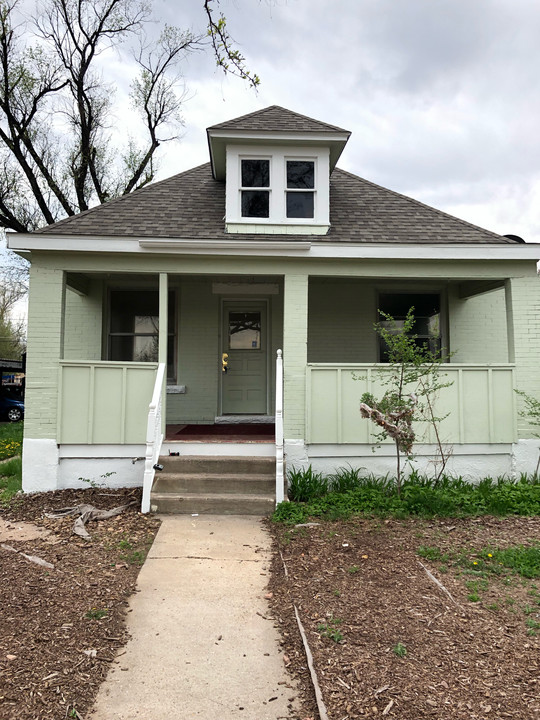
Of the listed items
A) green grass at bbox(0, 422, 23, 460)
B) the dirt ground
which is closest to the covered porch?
the dirt ground

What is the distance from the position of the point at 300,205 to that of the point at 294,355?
2500 millimetres

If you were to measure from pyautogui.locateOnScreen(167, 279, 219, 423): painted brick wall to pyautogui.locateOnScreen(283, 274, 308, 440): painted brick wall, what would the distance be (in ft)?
7.54

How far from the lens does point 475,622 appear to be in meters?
3.17

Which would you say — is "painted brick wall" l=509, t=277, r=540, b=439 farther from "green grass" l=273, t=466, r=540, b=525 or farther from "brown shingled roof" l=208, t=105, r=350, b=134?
"brown shingled roof" l=208, t=105, r=350, b=134

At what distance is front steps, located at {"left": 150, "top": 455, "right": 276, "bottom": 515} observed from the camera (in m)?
5.58

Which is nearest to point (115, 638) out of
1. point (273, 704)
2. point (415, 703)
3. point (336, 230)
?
point (273, 704)

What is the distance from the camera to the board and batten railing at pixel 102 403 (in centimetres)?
646

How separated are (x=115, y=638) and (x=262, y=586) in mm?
1220

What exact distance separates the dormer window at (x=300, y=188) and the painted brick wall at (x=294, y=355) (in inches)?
52.7

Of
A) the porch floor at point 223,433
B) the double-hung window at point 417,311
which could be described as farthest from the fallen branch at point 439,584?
the double-hung window at point 417,311

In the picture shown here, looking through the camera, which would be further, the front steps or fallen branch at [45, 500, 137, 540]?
the front steps

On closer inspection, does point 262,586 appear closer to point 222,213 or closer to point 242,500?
point 242,500

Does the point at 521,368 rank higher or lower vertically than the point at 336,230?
lower

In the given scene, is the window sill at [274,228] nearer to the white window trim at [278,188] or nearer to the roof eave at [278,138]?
the white window trim at [278,188]
